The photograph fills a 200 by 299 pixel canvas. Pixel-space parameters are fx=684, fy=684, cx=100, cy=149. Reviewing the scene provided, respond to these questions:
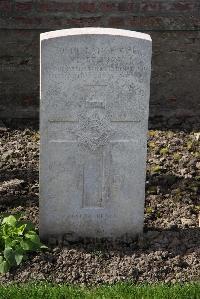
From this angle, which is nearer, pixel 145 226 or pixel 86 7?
pixel 145 226

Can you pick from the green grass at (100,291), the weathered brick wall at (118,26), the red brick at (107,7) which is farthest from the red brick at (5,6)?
the green grass at (100,291)

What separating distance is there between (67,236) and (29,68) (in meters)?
2.89

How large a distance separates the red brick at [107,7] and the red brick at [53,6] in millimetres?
312

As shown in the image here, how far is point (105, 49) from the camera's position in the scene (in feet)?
14.7

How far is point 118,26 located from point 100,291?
3.59 m

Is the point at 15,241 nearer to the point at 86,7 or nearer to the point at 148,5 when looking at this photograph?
the point at 86,7

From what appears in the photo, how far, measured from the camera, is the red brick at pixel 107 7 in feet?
23.3

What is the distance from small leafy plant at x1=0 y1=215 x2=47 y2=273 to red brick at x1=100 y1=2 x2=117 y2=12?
3064 millimetres

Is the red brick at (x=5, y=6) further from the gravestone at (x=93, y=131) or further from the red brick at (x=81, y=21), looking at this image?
the gravestone at (x=93, y=131)

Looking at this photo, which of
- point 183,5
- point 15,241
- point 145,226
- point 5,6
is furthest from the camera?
point 183,5

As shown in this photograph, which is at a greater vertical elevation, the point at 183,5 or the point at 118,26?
the point at 183,5

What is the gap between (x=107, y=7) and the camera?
7113 mm

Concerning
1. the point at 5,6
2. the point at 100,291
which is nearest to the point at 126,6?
the point at 5,6

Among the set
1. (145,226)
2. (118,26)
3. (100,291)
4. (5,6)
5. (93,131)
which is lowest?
(100,291)
